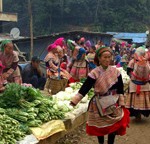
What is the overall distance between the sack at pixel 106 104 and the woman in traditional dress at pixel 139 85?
100 inches

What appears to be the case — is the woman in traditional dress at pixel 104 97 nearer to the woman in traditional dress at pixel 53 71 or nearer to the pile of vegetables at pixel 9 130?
the pile of vegetables at pixel 9 130

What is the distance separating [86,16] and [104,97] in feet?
123

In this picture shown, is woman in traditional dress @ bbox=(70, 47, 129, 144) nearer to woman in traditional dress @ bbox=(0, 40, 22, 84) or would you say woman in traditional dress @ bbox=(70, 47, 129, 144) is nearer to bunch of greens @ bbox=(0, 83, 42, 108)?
bunch of greens @ bbox=(0, 83, 42, 108)

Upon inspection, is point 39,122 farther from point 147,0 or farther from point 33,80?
point 147,0

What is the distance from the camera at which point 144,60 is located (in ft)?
23.9

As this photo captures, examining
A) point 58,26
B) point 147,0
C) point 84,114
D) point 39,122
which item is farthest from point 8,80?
point 147,0

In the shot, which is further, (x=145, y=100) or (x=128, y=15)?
(x=128, y=15)

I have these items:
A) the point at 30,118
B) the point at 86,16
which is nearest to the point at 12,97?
the point at 30,118

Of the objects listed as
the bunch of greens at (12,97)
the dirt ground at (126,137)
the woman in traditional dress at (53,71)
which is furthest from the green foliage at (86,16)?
the bunch of greens at (12,97)

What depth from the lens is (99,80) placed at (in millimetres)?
4895

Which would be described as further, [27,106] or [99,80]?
[27,106]

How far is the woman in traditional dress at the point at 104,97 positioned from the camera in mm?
4891

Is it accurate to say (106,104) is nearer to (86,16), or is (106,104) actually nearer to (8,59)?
(8,59)

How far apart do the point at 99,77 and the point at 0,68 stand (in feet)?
7.16
